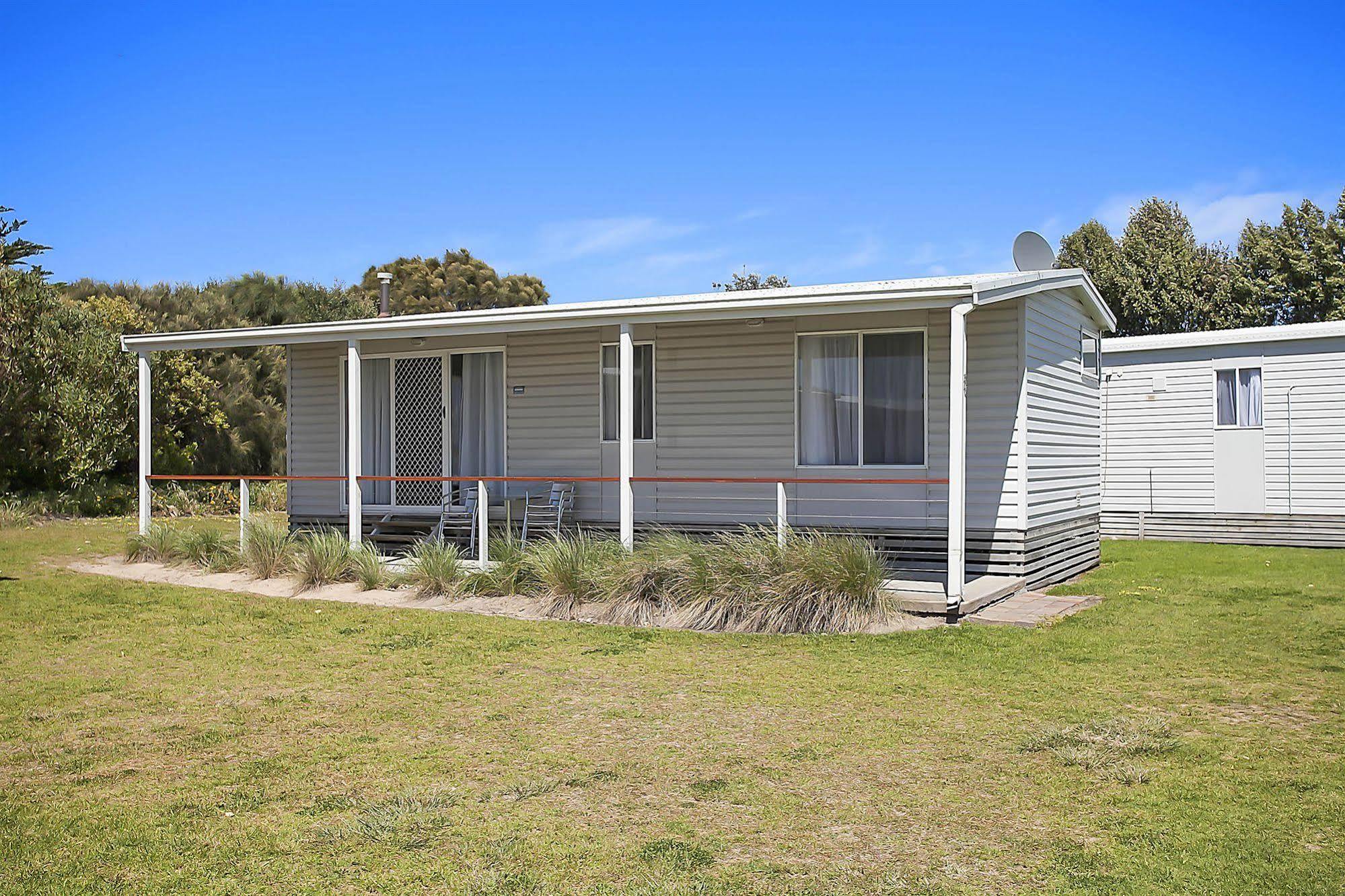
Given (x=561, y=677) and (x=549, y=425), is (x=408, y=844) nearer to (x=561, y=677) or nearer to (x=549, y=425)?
(x=561, y=677)

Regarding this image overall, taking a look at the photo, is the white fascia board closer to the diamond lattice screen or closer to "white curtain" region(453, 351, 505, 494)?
"white curtain" region(453, 351, 505, 494)

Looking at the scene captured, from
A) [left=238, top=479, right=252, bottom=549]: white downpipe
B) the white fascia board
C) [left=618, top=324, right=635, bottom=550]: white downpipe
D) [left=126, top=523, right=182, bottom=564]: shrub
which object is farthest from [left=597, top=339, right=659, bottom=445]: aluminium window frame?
[left=126, top=523, right=182, bottom=564]: shrub

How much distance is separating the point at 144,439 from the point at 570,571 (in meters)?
6.70

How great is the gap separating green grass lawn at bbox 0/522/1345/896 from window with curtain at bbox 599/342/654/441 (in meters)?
3.74

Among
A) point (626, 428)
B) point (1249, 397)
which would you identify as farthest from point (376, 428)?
point (1249, 397)

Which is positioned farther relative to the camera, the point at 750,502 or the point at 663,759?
the point at 750,502

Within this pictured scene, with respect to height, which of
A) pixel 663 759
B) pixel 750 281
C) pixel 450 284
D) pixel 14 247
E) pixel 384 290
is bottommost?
pixel 663 759

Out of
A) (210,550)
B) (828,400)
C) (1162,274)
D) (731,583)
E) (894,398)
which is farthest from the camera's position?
(1162,274)

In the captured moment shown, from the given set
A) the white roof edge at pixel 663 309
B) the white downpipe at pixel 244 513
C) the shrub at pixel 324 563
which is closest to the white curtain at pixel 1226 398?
the white roof edge at pixel 663 309

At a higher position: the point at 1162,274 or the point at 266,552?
the point at 1162,274

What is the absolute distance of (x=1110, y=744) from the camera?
568 cm

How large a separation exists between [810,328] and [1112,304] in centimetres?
2538

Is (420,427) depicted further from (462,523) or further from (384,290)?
(384,290)

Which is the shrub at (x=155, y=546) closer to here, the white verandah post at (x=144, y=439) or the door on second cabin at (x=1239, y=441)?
the white verandah post at (x=144, y=439)
